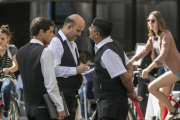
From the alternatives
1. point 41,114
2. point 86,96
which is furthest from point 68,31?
point 86,96

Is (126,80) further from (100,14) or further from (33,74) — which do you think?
(100,14)

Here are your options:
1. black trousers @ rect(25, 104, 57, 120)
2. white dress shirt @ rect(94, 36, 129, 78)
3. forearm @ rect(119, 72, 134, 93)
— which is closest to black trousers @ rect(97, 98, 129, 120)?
forearm @ rect(119, 72, 134, 93)

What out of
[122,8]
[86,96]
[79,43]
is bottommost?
[86,96]

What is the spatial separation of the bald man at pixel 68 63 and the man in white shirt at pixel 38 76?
0.81 metres

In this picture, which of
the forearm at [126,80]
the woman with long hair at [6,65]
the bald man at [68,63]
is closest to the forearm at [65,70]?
the bald man at [68,63]

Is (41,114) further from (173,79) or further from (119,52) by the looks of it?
(173,79)

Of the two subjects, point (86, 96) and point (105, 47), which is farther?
point (86, 96)

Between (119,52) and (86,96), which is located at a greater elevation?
(119,52)

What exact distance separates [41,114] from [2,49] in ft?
12.4

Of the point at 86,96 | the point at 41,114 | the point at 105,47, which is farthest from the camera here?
the point at 86,96

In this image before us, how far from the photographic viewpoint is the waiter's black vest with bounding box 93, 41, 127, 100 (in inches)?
251

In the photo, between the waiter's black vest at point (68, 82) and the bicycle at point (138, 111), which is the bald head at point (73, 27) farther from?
the bicycle at point (138, 111)

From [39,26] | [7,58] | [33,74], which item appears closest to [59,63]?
[39,26]

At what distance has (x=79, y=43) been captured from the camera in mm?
14523
